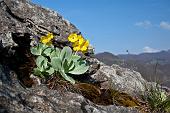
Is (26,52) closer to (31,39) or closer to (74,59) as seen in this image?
(31,39)

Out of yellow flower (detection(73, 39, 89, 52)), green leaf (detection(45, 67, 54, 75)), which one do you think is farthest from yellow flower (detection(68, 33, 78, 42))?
green leaf (detection(45, 67, 54, 75))

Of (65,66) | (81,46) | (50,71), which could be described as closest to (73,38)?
(81,46)

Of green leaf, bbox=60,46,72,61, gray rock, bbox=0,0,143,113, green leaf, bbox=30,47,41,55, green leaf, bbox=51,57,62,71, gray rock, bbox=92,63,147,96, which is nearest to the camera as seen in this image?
gray rock, bbox=0,0,143,113

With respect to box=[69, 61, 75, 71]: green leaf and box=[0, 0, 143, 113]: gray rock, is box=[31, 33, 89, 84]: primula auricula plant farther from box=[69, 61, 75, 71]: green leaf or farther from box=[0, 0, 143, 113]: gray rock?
box=[0, 0, 143, 113]: gray rock

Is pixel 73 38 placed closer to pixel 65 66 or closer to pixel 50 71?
pixel 65 66

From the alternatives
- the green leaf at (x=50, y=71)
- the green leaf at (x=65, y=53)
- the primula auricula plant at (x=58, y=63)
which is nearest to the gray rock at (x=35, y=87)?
the primula auricula plant at (x=58, y=63)

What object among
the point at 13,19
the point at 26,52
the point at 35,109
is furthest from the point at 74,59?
the point at 35,109
